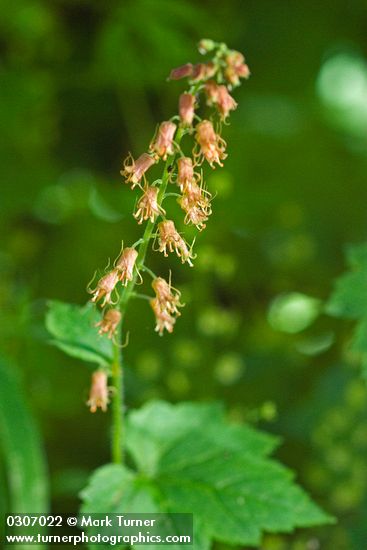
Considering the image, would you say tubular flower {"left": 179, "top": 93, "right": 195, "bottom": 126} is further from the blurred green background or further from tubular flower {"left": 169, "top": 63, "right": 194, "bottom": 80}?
the blurred green background

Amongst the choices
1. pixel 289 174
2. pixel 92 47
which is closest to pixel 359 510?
pixel 289 174

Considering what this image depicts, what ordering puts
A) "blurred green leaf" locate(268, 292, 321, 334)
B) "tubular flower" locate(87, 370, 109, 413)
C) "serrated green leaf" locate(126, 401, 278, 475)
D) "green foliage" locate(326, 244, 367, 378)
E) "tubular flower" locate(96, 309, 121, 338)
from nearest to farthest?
"tubular flower" locate(96, 309, 121, 338), "tubular flower" locate(87, 370, 109, 413), "serrated green leaf" locate(126, 401, 278, 475), "green foliage" locate(326, 244, 367, 378), "blurred green leaf" locate(268, 292, 321, 334)

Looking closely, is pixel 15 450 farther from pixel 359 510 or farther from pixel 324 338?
pixel 324 338

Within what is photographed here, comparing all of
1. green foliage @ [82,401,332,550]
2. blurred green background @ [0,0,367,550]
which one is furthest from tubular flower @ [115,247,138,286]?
blurred green background @ [0,0,367,550]

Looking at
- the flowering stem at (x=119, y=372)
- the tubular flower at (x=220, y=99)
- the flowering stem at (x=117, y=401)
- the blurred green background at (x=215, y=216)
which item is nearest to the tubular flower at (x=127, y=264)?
the flowering stem at (x=119, y=372)

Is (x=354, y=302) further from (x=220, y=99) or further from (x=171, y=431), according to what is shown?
(x=220, y=99)

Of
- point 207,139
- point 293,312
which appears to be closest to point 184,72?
point 207,139
